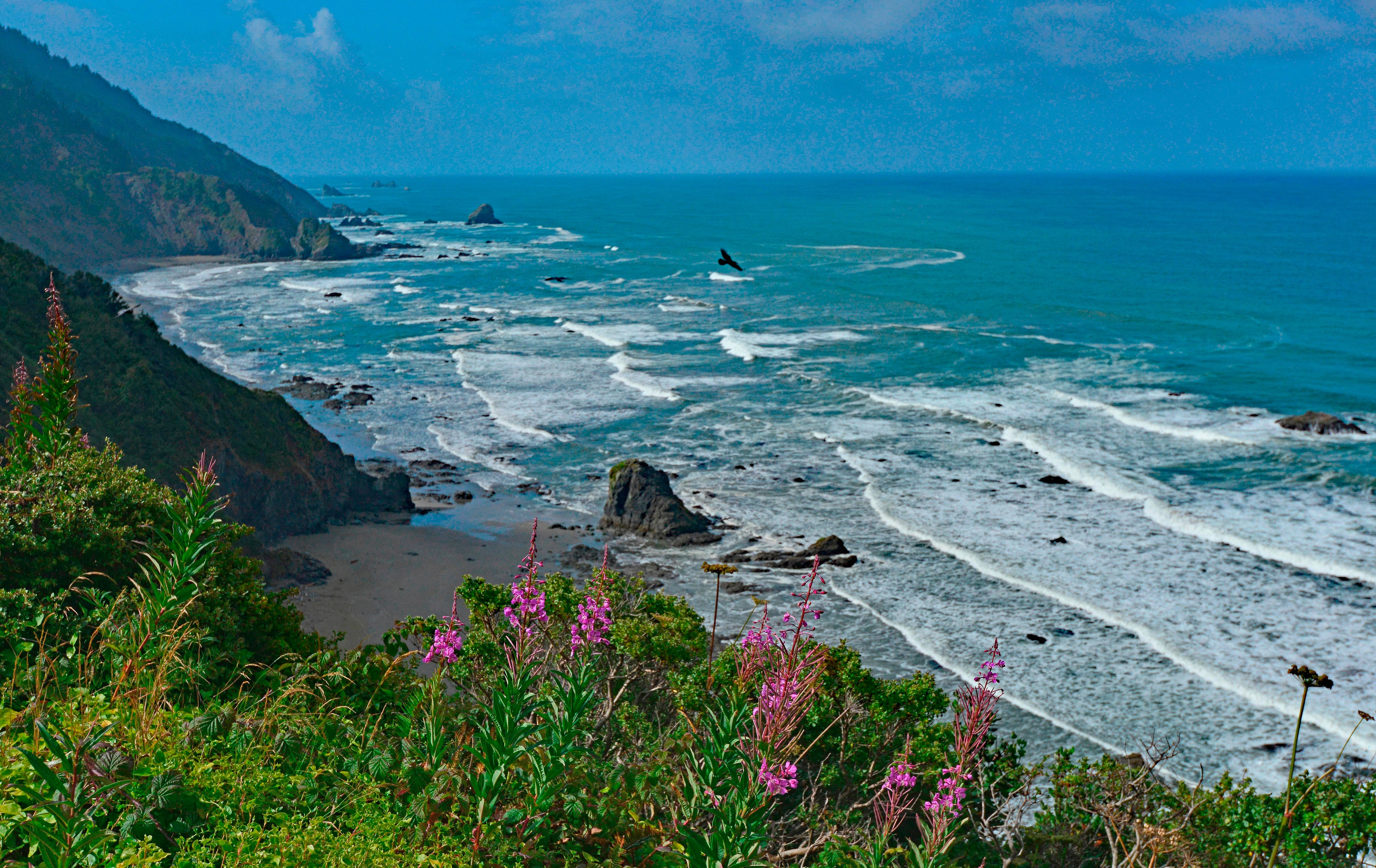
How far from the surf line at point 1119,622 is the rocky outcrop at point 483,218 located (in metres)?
116

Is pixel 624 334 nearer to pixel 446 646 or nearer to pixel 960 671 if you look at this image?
pixel 960 671

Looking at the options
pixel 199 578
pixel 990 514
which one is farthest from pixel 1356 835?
pixel 990 514

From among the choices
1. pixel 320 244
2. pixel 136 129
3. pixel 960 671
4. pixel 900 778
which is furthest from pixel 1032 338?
pixel 136 129

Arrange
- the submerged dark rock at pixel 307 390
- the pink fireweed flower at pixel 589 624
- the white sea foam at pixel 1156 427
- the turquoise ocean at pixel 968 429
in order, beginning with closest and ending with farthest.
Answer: the pink fireweed flower at pixel 589 624, the turquoise ocean at pixel 968 429, the white sea foam at pixel 1156 427, the submerged dark rock at pixel 307 390

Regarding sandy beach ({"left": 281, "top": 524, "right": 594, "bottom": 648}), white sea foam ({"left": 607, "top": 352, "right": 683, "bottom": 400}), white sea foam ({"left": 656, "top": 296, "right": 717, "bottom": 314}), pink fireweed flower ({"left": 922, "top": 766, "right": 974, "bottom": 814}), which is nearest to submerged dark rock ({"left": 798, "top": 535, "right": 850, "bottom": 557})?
sandy beach ({"left": 281, "top": 524, "right": 594, "bottom": 648})

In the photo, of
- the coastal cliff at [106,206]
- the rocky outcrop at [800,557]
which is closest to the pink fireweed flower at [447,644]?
the rocky outcrop at [800,557]

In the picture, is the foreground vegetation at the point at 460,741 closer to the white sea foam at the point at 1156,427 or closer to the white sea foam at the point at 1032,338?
the white sea foam at the point at 1156,427

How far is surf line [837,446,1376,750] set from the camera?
16.9m

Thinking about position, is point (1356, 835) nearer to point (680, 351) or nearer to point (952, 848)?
point (952, 848)

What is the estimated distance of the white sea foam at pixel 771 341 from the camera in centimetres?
4859

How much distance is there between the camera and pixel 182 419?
70.5 feet

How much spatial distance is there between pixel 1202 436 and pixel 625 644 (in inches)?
1216

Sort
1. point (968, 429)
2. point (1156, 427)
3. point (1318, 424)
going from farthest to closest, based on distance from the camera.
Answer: point (1156, 427) → point (968, 429) → point (1318, 424)

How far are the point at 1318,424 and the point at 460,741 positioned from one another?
37589mm
